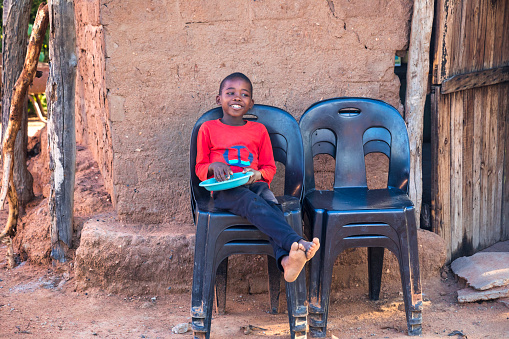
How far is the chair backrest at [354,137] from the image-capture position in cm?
320

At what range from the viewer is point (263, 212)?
2592 millimetres

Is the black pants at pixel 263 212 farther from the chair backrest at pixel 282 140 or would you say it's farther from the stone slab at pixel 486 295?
the stone slab at pixel 486 295

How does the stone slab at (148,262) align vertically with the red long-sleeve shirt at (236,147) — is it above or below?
below

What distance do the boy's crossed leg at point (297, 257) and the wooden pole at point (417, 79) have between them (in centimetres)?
141

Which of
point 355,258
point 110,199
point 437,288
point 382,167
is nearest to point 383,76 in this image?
point 382,167

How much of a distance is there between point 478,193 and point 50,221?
3034 mm

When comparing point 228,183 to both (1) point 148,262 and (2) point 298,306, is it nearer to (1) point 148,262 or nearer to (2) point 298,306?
(2) point 298,306

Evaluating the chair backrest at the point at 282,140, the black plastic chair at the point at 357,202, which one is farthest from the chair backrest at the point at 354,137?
the chair backrest at the point at 282,140

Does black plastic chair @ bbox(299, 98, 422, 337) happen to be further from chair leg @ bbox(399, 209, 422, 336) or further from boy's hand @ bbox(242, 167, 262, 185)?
boy's hand @ bbox(242, 167, 262, 185)

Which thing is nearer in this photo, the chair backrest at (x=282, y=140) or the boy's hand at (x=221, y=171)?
the boy's hand at (x=221, y=171)

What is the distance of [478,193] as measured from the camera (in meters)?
3.97

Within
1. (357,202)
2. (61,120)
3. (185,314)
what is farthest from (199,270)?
(61,120)

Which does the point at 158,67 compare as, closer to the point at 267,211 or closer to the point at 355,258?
the point at 267,211

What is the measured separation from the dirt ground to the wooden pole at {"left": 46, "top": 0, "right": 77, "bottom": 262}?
14 centimetres
